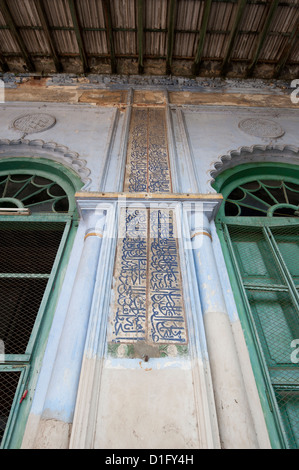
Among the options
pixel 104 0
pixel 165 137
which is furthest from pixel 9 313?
pixel 104 0

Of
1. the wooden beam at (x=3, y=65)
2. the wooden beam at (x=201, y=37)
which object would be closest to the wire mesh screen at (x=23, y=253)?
the wooden beam at (x=3, y=65)

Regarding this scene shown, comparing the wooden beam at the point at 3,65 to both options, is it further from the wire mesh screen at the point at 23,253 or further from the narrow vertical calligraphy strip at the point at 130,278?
the narrow vertical calligraphy strip at the point at 130,278

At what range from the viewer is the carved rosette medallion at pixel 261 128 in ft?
12.9

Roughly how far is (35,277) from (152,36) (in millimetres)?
3786

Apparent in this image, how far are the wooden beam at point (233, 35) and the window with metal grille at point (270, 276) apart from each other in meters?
2.05

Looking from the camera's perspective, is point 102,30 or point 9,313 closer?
point 9,313

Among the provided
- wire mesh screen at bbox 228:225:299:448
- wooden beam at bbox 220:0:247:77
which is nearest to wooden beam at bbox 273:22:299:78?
wooden beam at bbox 220:0:247:77

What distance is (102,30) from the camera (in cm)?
435

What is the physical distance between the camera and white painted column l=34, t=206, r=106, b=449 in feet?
5.03

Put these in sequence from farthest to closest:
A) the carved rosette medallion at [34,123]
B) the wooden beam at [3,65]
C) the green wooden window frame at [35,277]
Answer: the wooden beam at [3,65] < the carved rosette medallion at [34,123] < the green wooden window frame at [35,277]

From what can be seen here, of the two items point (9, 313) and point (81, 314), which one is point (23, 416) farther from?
point (9, 313)

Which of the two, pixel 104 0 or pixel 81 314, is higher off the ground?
pixel 104 0

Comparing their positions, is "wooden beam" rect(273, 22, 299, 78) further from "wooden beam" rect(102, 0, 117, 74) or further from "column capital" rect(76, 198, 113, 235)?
"column capital" rect(76, 198, 113, 235)
